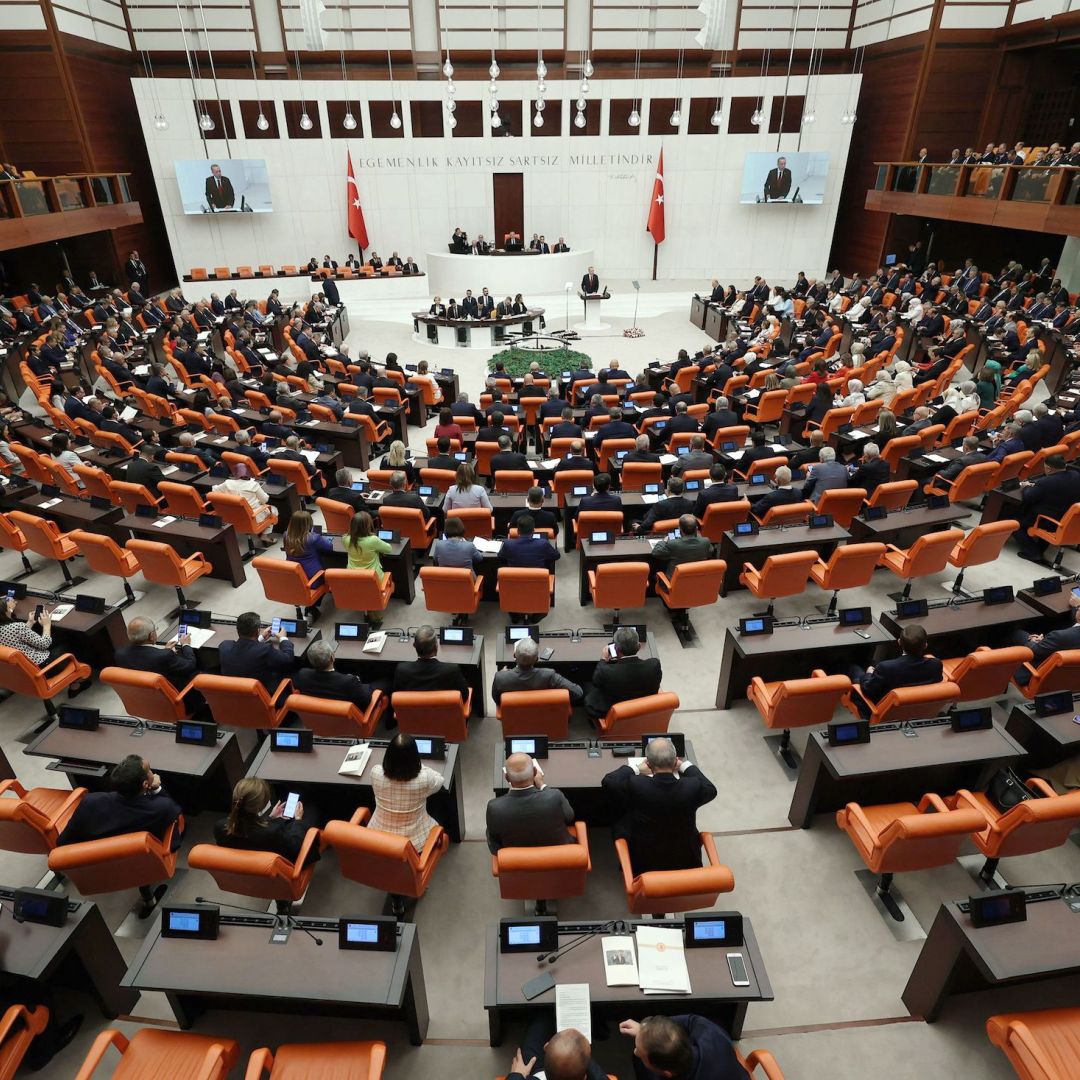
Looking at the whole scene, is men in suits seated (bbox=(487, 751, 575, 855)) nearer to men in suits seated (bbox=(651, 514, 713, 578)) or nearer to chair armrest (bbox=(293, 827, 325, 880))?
chair armrest (bbox=(293, 827, 325, 880))

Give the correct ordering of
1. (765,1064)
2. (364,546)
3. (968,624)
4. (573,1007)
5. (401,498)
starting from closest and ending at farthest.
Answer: (765,1064), (573,1007), (968,624), (364,546), (401,498)

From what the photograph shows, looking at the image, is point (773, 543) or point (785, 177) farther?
point (785, 177)

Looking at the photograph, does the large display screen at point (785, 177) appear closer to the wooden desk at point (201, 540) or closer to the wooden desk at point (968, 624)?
the wooden desk at point (968, 624)

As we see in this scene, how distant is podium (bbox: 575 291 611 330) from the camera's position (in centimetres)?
1834

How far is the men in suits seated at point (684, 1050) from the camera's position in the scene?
2469 mm

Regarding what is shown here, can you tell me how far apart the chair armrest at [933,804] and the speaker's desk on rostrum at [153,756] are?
14.0 ft

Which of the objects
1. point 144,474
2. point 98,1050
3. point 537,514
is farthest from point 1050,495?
point 144,474

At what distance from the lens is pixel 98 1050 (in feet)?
9.07

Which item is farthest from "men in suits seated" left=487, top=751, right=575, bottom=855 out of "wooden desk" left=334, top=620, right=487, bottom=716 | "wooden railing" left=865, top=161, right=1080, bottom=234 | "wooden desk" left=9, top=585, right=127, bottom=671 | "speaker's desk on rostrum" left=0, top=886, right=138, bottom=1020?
"wooden railing" left=865, top=161, right=1080, bottom=234

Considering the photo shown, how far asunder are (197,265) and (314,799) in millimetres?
22517

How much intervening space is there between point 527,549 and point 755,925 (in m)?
3.53

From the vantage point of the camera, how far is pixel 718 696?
5.78 meters

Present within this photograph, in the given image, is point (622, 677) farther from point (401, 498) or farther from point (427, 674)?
point (401, 498)

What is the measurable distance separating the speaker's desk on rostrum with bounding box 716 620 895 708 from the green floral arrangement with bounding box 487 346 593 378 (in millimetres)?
9877
